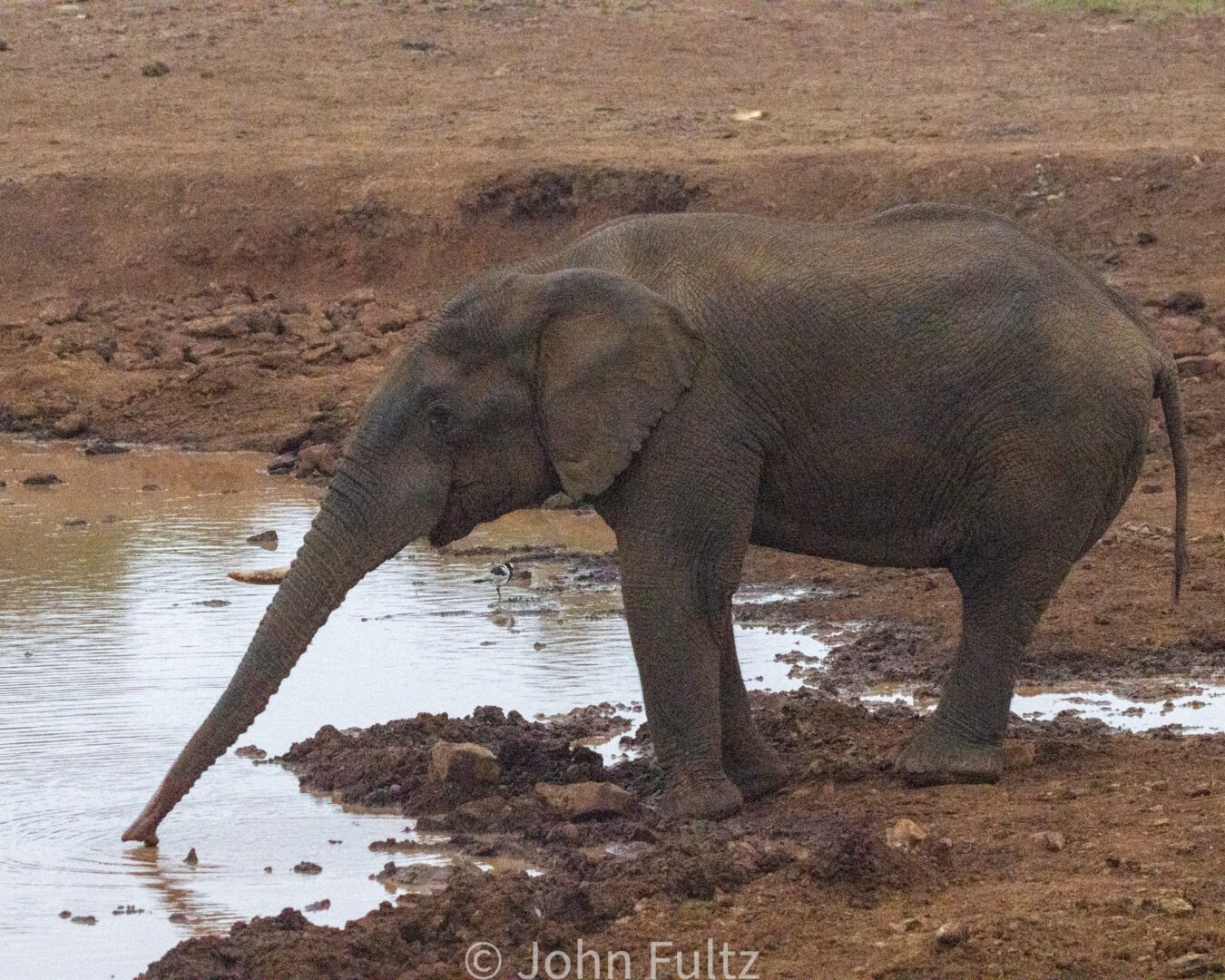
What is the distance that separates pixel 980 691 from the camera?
24.4 feet

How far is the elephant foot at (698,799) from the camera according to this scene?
714cm

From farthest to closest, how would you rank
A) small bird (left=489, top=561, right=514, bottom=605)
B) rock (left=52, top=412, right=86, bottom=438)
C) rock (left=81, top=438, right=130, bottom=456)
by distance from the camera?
rock (left=52, top=412, right=86, bottom=438)
rock (left=81, top=438, right=130, bottom=456)
small bird (left=489, top=561, right=514, bottom=605)

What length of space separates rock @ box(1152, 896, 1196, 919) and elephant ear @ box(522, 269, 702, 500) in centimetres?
218

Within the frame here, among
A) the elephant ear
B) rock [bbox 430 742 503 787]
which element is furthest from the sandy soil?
the elephant ear

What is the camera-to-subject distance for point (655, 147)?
2148cm

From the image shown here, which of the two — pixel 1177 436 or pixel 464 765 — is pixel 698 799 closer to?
pixel 464 765

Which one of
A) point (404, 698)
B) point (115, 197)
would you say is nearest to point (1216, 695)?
point (404, 698)

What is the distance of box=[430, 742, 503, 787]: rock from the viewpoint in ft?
24.7

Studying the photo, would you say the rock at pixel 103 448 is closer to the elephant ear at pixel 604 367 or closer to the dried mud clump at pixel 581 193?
the dried mud clump at pixel 581 193

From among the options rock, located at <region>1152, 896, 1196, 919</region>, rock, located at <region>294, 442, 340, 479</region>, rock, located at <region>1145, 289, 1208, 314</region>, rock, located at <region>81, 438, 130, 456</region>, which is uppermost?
rock, located at <region>1152, 896, 1196, 919</region>

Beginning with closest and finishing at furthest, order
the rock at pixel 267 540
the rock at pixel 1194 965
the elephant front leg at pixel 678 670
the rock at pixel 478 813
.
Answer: the rock at pixel 1194 965, the elephant front leg at pixel 678 670, the rock at pixel 478 813, the rock at pixel 267 540

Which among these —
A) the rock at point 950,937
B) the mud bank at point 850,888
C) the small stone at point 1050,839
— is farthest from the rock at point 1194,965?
the small stone at point 1050,839

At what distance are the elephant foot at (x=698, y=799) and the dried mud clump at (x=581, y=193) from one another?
1333 cm

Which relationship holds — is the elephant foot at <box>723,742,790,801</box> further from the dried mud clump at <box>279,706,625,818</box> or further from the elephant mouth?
the elephant mouth
